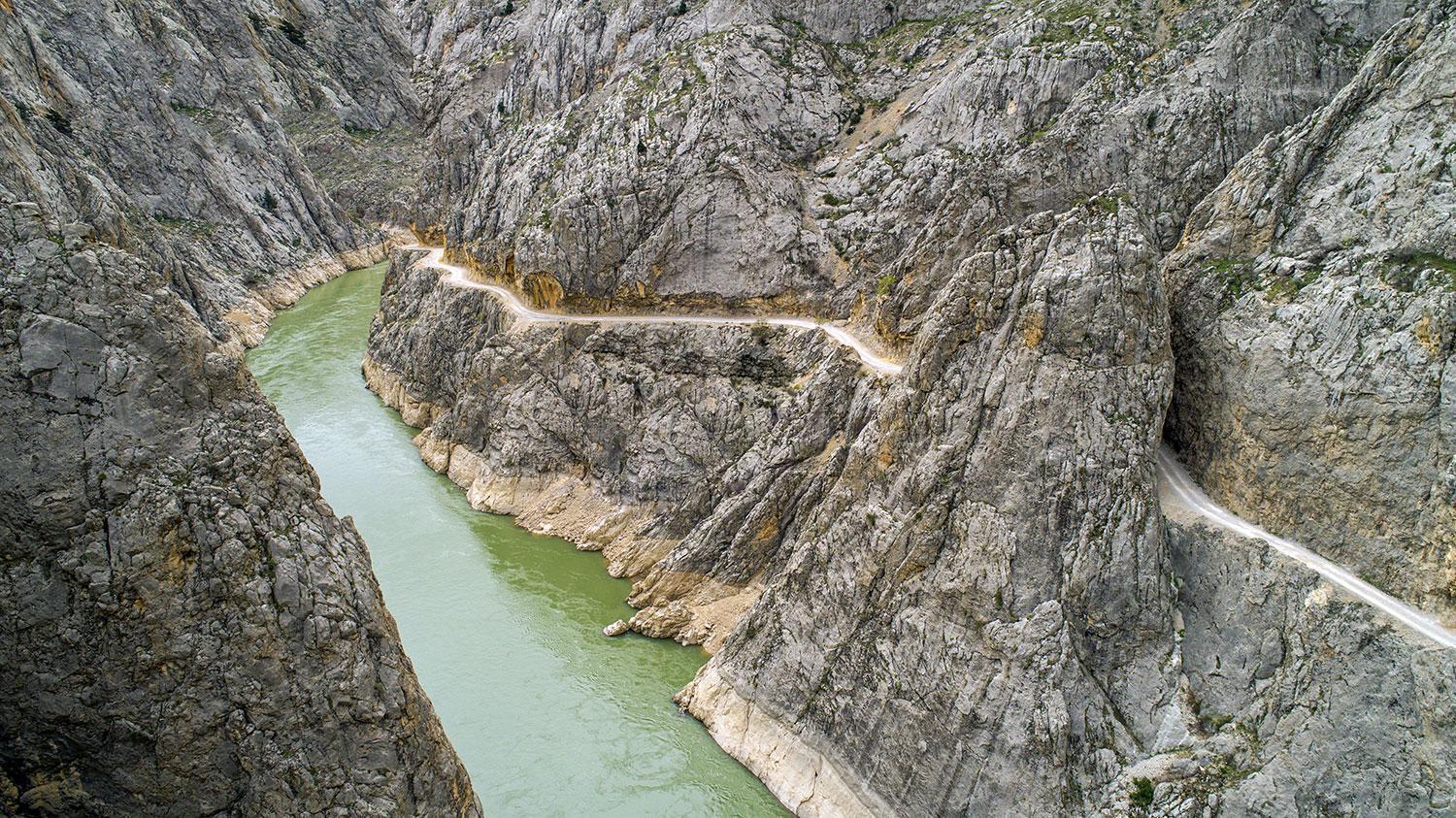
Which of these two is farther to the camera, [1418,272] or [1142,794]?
[1418,272]

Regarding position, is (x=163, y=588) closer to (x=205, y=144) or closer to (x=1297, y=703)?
(x=1297, y=703)

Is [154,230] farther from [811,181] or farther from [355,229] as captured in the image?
[811,181]

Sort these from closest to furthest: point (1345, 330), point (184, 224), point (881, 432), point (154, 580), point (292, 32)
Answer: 1. point (154, 580)
2. point (1345, 330)
3. point (881, 432)
4. point (184, 224)
5. point (292, 32)

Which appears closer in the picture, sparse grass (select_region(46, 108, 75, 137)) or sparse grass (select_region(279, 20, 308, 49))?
sparse grass (select_region(46, 108, 75, 137))

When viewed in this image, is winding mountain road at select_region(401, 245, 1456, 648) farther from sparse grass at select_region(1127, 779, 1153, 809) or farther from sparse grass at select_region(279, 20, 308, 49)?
sparse grass at select_region(279, 20, 308, 49)

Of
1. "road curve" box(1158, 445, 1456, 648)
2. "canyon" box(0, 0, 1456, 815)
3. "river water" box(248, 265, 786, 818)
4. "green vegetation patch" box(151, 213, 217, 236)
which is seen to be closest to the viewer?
"canyon" box(0, 0, 1456, 815)

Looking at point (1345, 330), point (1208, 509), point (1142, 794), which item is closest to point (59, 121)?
point (1208, 509)

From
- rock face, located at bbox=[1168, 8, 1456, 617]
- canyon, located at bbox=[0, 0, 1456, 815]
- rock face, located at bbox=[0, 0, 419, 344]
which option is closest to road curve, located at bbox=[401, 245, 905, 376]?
canyon, located at bbox=[0, 0, 1456, 815]
